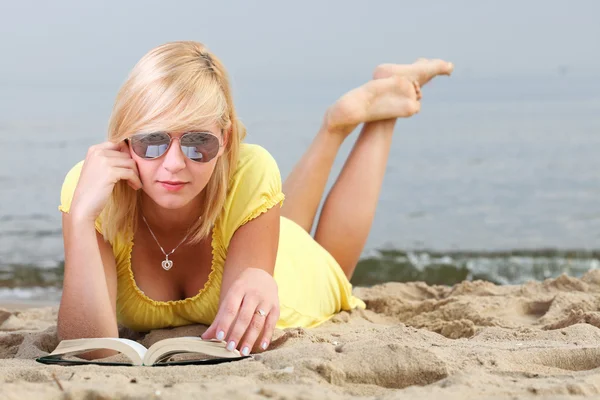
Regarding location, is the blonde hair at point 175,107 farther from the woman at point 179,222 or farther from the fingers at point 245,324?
the fingers at point 245,324

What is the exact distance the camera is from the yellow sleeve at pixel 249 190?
3312mm

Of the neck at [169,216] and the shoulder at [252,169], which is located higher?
the shoulder at [252,169]

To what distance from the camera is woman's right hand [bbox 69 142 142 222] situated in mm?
2982

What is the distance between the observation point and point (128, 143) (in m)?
3.11

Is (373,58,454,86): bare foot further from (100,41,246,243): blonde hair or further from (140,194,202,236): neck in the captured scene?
(140,194,202,236): neck

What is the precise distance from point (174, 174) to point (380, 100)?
236 cm

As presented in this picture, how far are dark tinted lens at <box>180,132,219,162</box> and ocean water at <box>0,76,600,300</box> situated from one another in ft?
1.24

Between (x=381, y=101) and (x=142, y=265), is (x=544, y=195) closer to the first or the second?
(x=381, y=101)

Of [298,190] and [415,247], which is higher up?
[298,190]

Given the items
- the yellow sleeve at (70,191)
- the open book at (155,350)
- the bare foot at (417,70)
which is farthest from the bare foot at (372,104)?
the open book at (155,350)

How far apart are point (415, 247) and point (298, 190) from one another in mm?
3586

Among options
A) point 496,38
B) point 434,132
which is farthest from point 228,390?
point 496,38

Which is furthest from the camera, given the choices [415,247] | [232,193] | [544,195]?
[544,195]

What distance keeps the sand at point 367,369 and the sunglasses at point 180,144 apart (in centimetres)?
82
